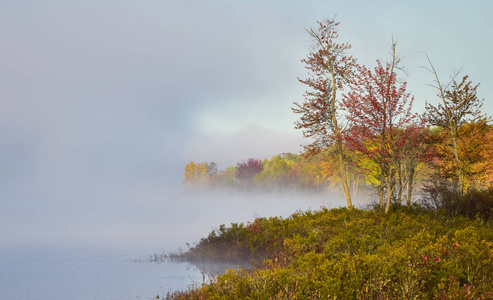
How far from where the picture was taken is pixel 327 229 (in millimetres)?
11242

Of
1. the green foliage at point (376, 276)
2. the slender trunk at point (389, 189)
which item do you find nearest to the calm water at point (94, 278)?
the green foliage at point (376, 276)

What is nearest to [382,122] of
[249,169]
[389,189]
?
[389,189]

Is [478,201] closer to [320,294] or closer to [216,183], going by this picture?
[320,294]

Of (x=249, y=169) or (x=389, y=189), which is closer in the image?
(x=389, y=189)

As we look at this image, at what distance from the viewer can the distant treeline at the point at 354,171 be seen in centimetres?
2058

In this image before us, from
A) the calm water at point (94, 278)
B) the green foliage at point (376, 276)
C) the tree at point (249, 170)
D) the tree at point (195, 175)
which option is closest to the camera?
the green foliage at point (376, 276)

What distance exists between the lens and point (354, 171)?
21.9 m

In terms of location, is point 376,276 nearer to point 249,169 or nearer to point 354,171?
point 354,171

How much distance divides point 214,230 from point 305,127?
7317mm

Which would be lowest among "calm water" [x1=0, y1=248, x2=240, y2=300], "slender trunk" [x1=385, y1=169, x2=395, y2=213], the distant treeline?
"calm water" [x1=0, y1=248, x2=240, y2=300]

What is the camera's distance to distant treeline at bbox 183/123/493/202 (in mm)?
20578

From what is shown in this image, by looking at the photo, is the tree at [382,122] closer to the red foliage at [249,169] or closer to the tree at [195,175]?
the red foliage at [249,169]

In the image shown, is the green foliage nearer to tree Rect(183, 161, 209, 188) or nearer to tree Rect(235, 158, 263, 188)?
tree Rect(235, 158, 263, 188)

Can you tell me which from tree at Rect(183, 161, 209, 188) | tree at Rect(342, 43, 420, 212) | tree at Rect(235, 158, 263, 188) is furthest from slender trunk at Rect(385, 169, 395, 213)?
tree at Rect(183, 161, 209, 188)
